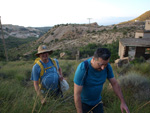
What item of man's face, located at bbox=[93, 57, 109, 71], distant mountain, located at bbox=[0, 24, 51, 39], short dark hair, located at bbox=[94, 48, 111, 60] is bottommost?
distant mountain, located at bbox=[0, 24, 51, 39]

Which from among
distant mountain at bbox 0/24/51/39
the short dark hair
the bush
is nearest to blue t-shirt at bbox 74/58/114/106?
the short dark hair

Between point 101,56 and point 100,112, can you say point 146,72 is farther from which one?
point 101,56

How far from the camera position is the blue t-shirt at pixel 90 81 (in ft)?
5.48

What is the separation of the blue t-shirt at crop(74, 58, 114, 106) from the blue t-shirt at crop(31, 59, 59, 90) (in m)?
0.80

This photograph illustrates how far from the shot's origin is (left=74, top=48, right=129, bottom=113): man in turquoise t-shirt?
160 centimetres

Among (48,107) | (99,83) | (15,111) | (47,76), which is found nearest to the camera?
(15,111)

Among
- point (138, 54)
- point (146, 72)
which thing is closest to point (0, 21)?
point (138, 54)

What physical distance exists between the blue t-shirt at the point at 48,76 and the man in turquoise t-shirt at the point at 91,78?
798mm

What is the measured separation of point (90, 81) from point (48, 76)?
3.30 feet

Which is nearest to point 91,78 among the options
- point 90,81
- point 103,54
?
point 90,81

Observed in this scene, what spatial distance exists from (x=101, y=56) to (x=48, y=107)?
995 millimetres

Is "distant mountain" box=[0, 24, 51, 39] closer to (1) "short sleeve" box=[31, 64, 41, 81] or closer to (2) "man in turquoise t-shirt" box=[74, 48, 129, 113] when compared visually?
(1) "short sleeve" box=[31, 64, 41, 81]

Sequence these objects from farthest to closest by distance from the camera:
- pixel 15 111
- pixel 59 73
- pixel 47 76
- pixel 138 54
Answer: pixel 138 54 < pixel 59 73 < pixel 47 76 < pixel 15 111

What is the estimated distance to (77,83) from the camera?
1673mm
